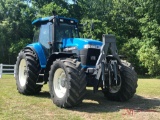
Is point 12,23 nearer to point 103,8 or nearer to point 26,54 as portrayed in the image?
point 103,8

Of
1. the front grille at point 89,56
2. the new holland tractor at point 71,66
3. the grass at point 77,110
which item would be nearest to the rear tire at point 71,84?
the new holland tractor at point 71,66

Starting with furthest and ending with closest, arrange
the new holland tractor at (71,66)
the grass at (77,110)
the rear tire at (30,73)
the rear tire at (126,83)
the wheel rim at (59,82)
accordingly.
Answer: the rear tire at (30,73) → the rear tire at (126,83) → the wheel rim at (59,82) → the new holland tractor at (71,66) → the grass at (77,110)

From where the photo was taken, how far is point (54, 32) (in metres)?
9.21

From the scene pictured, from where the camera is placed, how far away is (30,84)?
31.3 feet

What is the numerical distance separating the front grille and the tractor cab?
1.03m

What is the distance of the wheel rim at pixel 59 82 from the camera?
799 centimetres

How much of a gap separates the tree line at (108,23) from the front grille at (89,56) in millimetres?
21715

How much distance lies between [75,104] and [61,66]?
1156 mm

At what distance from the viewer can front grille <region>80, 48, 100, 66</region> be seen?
8.40 m

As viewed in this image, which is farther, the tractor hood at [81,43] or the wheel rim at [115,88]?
the wheel rim at [115,88]

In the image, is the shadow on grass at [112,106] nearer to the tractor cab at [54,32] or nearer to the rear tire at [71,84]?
the rear tire at [71,84]

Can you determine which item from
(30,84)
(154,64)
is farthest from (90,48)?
(154,64)

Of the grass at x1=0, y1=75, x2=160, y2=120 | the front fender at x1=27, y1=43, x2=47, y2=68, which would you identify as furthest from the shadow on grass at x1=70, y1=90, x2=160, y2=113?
the front fender at x1=27, y1=43, x2=47, y2=68

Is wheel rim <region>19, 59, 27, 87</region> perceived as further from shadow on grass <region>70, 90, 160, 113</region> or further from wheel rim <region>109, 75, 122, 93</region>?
wheel rim <region>109, 75, 122, 93</region>
